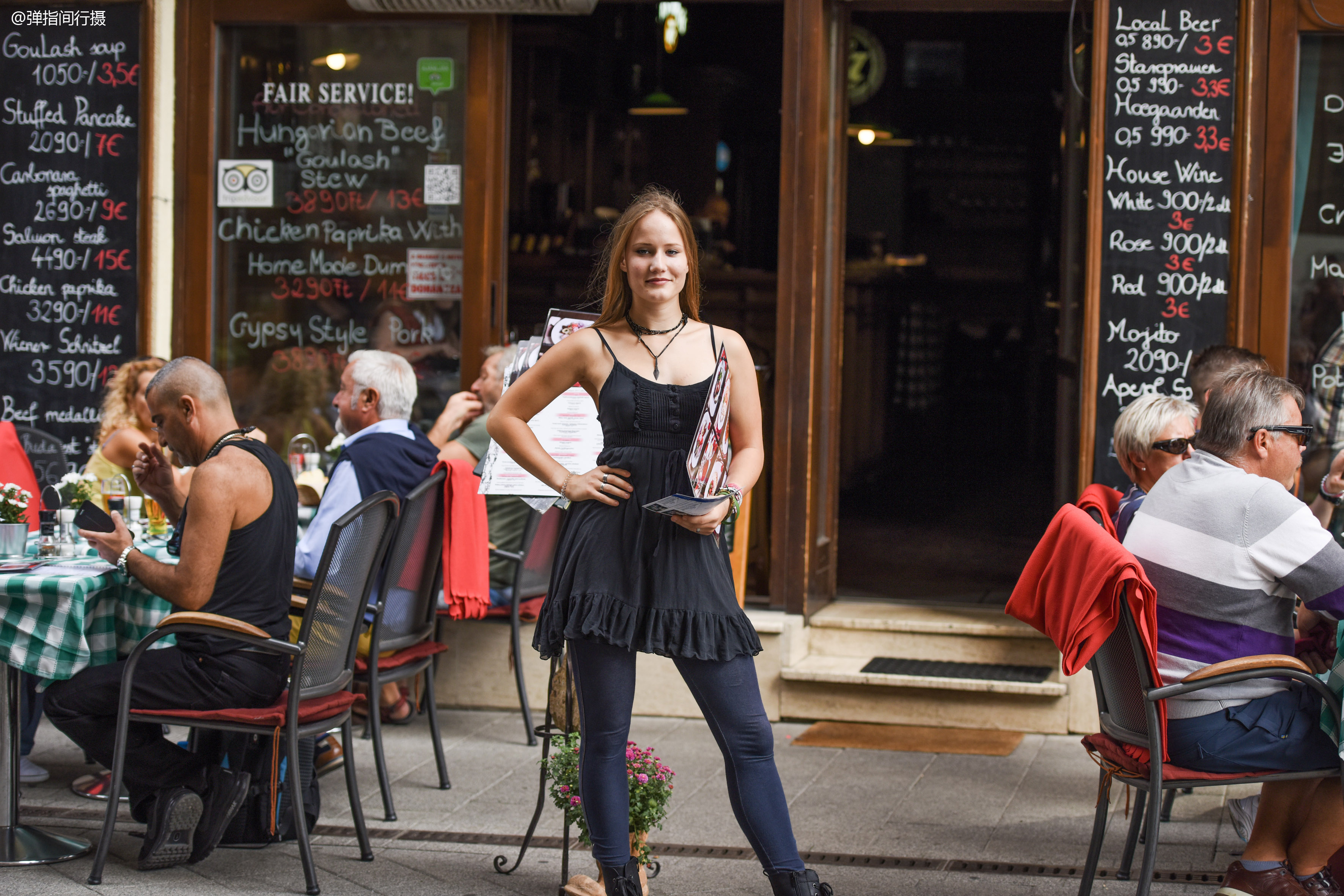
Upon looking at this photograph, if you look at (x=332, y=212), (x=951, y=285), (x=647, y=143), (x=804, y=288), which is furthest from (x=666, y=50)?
(x=951, y=285)

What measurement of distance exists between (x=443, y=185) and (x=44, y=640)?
9.30 ft

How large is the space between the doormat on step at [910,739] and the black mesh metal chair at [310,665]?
1925 millimetres

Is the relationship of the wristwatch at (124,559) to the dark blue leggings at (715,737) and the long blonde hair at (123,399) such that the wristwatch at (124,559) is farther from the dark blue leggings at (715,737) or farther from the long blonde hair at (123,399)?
the long blonde hair at (123,399)

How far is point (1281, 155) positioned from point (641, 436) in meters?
3.33

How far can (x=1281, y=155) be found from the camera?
5.20 meters

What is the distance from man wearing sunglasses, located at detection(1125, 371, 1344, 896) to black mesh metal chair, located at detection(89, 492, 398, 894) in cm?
194

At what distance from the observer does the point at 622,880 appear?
307cm

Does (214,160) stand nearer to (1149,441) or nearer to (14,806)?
(14,806)

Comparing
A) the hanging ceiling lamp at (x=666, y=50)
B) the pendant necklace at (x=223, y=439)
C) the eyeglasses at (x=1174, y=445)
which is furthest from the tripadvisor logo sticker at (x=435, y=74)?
the eyeglasses at (x=1174, y=445)

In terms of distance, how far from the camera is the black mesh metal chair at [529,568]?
504 cm

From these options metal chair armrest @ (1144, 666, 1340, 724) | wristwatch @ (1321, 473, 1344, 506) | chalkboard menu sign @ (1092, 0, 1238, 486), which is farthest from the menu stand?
chalkboard menu sign @ (1092, 0, 1238, 486)

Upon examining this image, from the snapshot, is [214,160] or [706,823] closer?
[706,823]

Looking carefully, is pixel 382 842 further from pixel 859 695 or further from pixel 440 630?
pixel 859 695

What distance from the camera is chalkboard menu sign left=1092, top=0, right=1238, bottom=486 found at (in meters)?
5.23
